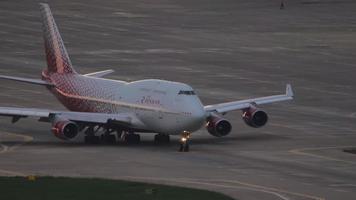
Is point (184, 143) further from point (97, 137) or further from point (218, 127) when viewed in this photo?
point (97, 137)

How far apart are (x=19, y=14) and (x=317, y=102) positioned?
68238 mm

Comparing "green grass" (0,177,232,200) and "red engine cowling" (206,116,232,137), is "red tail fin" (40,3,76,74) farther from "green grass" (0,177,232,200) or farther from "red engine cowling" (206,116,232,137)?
"green grass" (0,177,232,200)

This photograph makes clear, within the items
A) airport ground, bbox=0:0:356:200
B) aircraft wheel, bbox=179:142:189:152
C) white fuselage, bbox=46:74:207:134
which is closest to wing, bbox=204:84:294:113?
airport ground, bbox=0:0:356:200

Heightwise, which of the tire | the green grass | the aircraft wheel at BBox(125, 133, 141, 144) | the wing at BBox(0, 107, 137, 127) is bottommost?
the green grass

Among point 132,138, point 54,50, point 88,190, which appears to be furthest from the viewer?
point 54,50

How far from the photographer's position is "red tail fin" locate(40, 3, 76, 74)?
315 ft

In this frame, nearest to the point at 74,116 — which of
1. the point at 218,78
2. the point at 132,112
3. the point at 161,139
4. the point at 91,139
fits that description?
the point at 91,139

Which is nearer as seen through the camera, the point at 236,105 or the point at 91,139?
the point at 91,139

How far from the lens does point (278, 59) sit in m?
137

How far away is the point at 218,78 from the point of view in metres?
123

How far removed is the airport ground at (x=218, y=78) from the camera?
74.6 metres

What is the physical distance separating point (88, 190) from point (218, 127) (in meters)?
21.1

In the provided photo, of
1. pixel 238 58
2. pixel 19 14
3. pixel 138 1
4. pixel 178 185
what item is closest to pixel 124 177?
pixel 178 185

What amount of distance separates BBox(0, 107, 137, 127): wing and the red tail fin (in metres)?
10.5
